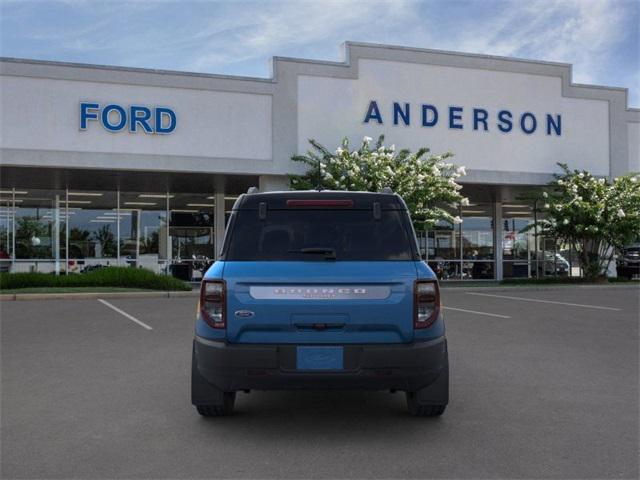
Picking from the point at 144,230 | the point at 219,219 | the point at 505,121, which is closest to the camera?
the point at 505,121

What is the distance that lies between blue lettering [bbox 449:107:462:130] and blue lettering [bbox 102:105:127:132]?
11645 mm

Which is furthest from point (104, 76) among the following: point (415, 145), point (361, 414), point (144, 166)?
point (361, 414)

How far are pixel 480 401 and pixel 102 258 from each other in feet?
72.1

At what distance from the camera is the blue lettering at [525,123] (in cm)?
2534

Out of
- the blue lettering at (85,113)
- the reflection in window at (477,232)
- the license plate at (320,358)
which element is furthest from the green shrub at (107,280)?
the license plate at (320,358)

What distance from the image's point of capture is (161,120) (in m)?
21.0

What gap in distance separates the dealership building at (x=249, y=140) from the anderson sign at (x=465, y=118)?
1.8 inches

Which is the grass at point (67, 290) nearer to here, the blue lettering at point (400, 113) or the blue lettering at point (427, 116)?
the blue lettering at point (400, 113)

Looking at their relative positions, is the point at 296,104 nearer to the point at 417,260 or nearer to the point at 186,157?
the point at 186,157

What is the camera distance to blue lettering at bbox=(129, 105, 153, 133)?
68.1 ft

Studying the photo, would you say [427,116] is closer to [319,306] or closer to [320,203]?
[320,203]

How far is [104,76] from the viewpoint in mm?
20516

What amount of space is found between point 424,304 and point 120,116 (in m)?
17.9

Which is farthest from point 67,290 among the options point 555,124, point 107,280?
point 555,124
